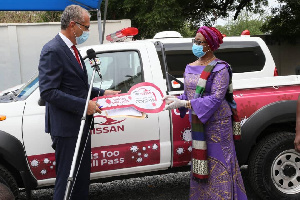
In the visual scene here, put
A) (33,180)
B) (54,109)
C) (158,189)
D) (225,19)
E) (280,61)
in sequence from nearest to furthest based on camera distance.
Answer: (54,109)
(33,180)
(158,189)
(280,61)
(225,19)

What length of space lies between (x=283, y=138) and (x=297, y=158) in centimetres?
28

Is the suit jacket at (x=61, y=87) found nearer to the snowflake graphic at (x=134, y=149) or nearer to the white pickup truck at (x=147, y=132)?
the white pickup truck at (x=147, y=132)

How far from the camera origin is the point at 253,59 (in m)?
4.86

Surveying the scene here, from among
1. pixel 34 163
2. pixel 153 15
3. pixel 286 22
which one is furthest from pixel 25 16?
pixel 34 163

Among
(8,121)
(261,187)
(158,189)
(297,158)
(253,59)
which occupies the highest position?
(253,59)

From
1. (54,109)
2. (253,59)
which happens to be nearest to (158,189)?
(253,59)

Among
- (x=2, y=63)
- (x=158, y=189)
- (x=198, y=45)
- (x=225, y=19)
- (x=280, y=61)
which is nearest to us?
(x=198, y=45)

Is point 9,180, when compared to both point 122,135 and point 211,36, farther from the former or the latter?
point 211,36

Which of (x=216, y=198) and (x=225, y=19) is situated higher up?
(x=225, y=19)

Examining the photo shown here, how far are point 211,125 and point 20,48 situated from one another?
8.30 meters

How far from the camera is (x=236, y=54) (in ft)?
15.7

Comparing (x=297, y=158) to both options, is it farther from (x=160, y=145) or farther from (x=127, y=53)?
(x=127, y=53)

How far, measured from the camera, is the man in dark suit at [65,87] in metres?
2.84

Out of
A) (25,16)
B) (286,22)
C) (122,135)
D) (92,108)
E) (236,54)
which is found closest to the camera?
(92,108)
